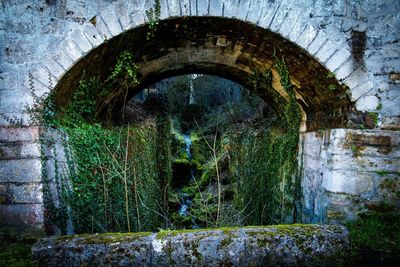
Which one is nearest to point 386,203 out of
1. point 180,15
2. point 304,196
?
point 304,196

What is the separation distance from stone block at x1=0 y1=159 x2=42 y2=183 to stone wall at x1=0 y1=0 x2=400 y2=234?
0.4 inches

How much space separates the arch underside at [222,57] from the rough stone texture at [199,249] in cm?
165

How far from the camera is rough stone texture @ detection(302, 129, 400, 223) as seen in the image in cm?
318

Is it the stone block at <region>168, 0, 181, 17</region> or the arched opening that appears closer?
the stone block at <region>168, 0, 181, 17</region>

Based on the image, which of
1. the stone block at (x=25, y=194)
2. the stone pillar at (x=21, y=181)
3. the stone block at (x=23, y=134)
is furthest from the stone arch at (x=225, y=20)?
the stone block at (x=25, y=194)

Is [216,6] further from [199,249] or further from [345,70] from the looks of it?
[199,249]

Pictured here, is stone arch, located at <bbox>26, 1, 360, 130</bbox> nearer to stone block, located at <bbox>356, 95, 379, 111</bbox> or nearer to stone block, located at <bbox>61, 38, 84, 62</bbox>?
stone block, located at <bbox>61, 38, 84, 62</bbox>

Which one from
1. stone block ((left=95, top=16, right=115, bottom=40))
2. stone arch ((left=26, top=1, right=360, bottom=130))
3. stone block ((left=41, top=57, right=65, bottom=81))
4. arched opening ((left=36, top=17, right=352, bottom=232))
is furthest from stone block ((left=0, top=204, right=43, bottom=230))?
stone block ((left=95, top=16, right=115, bottom=40))

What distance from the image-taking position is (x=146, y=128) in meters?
5.48

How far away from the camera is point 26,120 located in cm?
296

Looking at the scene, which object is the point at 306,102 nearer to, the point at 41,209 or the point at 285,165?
the point at 285,165

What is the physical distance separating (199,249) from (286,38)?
249 centimetres

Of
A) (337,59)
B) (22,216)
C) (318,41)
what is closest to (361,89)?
(337,59)

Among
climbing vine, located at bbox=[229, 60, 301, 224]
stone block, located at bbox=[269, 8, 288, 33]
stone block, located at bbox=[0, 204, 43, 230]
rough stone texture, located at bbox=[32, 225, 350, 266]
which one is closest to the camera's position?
rough stone texture, located at bbox=[32, 225, 350, 266]
